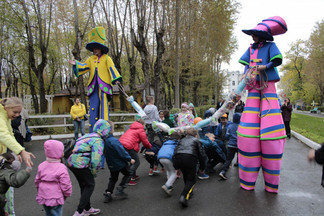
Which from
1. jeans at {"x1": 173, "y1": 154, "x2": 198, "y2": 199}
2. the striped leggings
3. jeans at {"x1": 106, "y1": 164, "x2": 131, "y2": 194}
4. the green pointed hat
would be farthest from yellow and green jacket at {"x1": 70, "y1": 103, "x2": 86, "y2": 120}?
the striped leggings

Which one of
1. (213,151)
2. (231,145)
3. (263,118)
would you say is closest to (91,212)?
(213,151)

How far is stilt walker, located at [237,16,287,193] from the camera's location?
3.71 m

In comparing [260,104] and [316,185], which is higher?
[260,104]

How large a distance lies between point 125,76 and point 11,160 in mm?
27931

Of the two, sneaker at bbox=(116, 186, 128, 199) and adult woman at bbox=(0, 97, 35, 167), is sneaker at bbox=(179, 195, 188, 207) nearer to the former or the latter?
sneaker at bbox=(116, 186, 128, 199)

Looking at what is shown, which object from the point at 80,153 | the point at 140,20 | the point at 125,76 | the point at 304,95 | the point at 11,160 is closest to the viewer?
the point at 11,160

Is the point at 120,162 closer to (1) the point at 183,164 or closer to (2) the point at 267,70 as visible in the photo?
(1) the point at 183,164

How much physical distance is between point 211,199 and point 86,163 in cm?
206

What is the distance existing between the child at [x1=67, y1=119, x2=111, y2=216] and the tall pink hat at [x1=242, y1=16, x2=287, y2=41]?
10.2 feet

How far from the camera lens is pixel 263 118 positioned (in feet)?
12.4

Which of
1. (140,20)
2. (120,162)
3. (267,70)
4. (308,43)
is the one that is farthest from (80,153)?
(308,43)

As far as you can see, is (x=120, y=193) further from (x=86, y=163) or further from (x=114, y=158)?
(x=86, y=163)

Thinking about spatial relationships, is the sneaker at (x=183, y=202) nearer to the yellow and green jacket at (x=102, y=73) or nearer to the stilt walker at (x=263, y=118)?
the stilt walker at (x=263, y=118)

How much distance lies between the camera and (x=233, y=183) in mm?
4387
